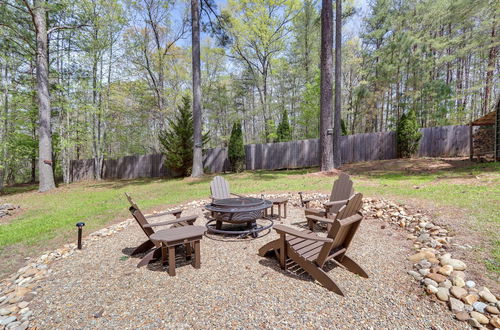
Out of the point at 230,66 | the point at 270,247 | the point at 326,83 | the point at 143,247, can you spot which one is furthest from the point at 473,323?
the point at 230,66

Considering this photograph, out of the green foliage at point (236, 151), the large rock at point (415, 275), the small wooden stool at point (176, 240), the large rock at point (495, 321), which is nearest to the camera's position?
the large rock at point (495, 321)

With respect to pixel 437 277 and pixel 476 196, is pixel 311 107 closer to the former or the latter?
pixel 476 196

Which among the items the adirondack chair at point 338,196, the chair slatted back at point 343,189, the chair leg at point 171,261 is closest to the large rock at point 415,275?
the adirondack chair at point 338,196

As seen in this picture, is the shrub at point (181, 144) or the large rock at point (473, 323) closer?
the large rock at point (473, 323)

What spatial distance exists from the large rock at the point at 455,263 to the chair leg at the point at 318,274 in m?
1.26

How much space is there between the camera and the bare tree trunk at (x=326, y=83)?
27.8ft

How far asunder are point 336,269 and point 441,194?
3989 millimetres

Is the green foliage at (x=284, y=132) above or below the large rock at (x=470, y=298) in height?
above

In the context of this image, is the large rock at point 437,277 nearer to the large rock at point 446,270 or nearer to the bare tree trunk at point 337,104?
the large rock at point 446,270

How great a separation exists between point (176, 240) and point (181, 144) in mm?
9951

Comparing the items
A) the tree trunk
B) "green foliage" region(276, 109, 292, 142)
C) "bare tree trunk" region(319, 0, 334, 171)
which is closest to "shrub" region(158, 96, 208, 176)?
the tree trunk

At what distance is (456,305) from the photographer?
5.68 ft

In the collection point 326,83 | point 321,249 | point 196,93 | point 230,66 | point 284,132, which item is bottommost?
point 321,249

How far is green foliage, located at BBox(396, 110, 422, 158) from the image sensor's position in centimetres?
1083
